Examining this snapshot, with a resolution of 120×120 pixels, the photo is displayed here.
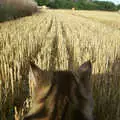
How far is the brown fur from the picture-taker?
99 centimetres

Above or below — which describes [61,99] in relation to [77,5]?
above

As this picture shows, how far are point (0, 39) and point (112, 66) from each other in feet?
9.34

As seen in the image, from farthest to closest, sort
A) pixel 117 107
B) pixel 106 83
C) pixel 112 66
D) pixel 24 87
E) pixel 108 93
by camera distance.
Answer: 1. pixel 112 66
2. pixel 24 87
3. pixel 106 83
4. pixel 108 93
5. pixel 117 107

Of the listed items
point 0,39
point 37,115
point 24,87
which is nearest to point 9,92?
point 24,87

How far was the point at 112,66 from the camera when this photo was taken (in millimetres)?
3639

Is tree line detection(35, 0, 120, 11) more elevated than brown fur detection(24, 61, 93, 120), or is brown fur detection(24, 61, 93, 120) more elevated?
brown fur detection(24, 61, 93, 120)

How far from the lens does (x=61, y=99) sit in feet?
3.25

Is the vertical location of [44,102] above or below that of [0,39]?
→ above

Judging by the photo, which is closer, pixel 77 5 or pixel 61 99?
pixel 61 99

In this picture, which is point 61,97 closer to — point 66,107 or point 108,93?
point 66,107

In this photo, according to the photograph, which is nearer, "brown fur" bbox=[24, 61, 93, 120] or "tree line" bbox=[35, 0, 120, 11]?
"brown fur" bbox=[24, 61, 93, 120]

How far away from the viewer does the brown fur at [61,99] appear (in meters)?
0.99

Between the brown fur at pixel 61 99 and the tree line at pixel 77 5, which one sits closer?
the brown fur at pixel 61 99

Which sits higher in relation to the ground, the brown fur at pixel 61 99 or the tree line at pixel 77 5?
the brown fur at pixel 61 99
